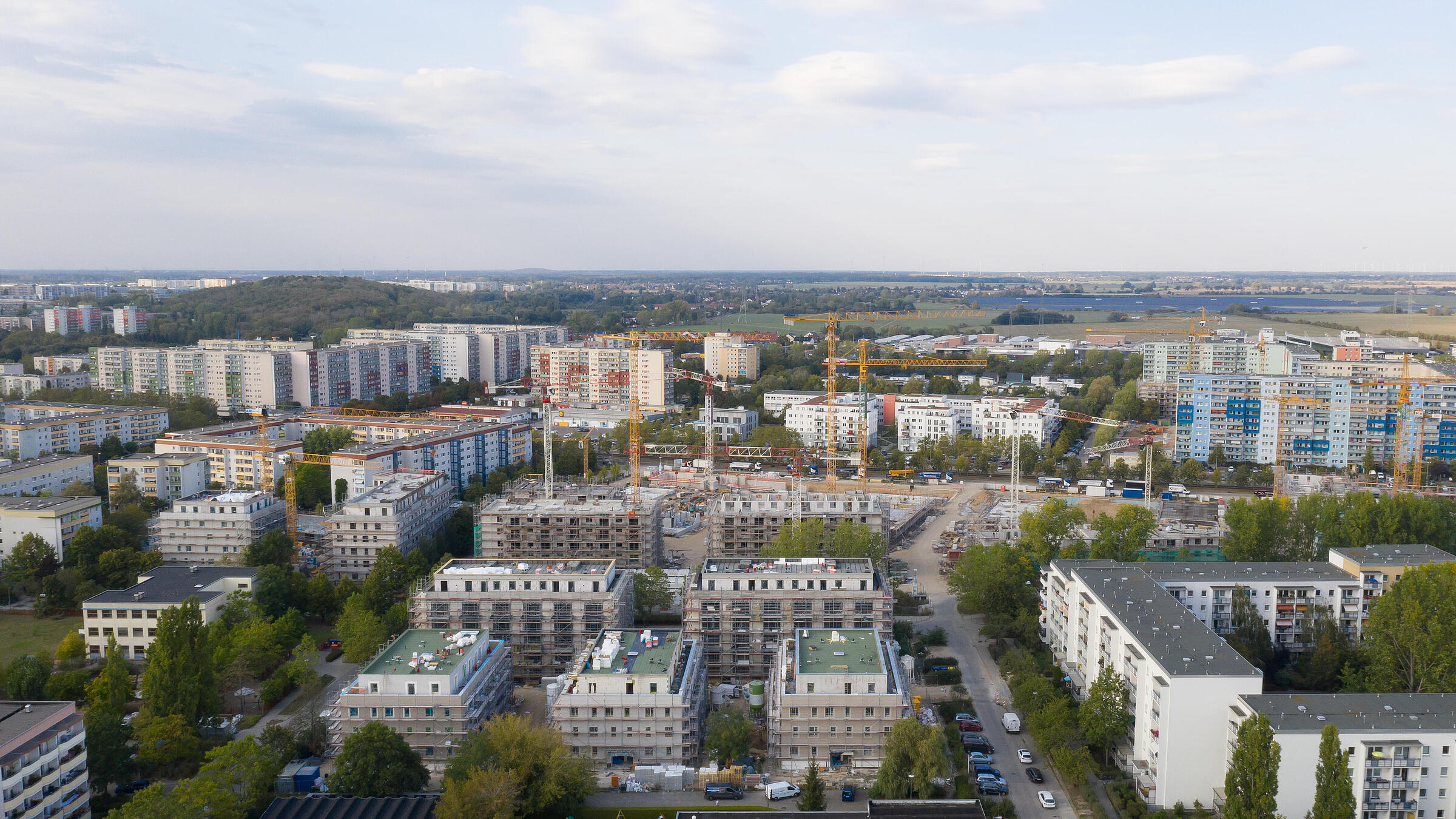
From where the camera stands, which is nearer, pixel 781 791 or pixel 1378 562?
pixel 781 791

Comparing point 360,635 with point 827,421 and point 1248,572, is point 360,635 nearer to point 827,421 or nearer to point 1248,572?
point 1248,572

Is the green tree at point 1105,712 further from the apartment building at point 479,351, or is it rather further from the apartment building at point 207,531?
the apartment building at point 479,351

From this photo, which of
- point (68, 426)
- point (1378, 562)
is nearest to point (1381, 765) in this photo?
point (1378, 562)

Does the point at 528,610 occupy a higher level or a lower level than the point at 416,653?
lower

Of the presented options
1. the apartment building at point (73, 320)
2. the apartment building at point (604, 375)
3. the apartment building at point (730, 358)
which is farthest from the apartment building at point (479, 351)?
the apartment building at point (73, 320)

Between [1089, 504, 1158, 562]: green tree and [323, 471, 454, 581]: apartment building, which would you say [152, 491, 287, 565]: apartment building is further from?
[1089, 504, 1158, 562]: green tree

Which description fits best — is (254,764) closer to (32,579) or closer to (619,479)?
(32,579)
